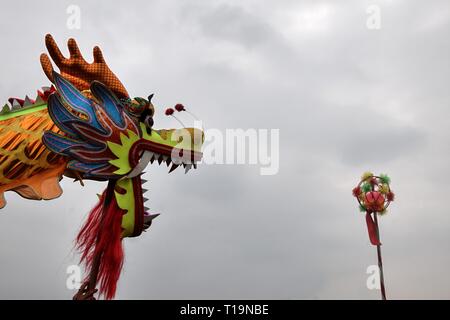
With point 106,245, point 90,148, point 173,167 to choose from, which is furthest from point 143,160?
point 106,245

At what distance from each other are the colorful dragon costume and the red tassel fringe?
0.01 metres

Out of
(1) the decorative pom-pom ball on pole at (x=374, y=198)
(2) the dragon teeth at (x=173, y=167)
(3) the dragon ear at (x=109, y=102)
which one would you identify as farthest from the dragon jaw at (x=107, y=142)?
(1) the decorative pom-pom ball on pole at (x=374, y=198)

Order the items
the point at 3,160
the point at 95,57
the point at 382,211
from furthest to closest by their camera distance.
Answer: the point at 382,211 → the point at 95,57 → the point at 3,160

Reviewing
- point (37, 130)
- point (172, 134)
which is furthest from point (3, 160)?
point (172, 134)

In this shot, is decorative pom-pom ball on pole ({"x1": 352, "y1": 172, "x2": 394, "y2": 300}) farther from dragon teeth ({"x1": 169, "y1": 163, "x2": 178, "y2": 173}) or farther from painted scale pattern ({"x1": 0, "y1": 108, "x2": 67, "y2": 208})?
painted scale pattern ({"x1": 0, "y1": 108, "x2": 67, "y2": 208})

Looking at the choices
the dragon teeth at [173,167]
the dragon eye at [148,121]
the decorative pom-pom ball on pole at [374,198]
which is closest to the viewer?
the dragon eye at [148,121]

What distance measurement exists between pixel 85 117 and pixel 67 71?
3.20 ft

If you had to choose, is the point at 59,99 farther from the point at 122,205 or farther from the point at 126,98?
the point at 122,205

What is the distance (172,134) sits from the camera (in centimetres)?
929

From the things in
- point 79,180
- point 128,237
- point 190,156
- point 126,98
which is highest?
point 126,98

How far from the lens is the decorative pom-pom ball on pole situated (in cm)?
1123

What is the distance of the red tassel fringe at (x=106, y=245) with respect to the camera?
8.43 metres

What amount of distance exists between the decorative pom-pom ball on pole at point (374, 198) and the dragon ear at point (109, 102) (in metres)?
5.27

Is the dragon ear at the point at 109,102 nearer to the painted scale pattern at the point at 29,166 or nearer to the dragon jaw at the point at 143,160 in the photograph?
the dragon jaw at the point at 143,160
